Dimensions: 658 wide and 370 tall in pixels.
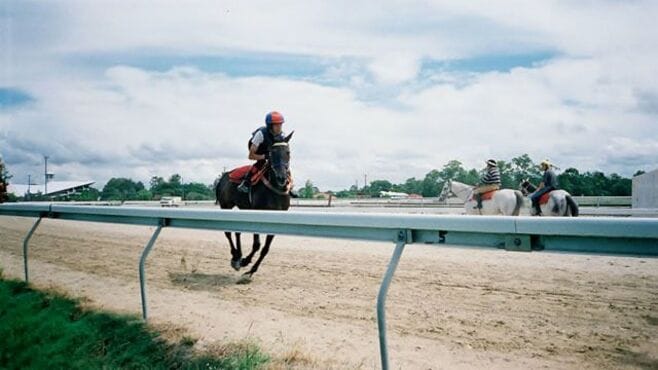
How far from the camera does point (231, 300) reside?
621 centimetres

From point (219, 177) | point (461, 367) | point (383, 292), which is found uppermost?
point (219, 177)

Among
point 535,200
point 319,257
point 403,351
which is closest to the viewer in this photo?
point 403,351

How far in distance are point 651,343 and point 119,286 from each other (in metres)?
6.39

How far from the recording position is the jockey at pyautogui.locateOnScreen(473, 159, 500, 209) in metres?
15.6

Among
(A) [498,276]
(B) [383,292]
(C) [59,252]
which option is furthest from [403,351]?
(C) [59,252]

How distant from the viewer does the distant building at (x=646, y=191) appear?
25.6 meters

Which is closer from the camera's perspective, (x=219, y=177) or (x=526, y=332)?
(x=526, y=332)

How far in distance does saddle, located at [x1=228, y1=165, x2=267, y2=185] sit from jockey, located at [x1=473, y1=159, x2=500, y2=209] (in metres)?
8.79

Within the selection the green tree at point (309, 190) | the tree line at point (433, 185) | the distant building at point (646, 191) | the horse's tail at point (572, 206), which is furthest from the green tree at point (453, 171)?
the horse's tail at point (572, 206)

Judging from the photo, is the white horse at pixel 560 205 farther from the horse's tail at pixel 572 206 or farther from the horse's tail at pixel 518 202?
the horse's tail at pixel 518 202

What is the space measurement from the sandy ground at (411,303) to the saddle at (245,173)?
1.56 metres

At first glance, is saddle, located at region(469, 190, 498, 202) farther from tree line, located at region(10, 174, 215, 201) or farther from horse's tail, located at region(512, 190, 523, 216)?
tree line, located at region(10, 174, 215, 201)

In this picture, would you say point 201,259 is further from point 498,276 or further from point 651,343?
point 651,343

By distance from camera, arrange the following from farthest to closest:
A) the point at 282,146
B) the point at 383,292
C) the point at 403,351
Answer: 1. the point at 282,146
2. the point at 403,351
3. the point at 383,292
